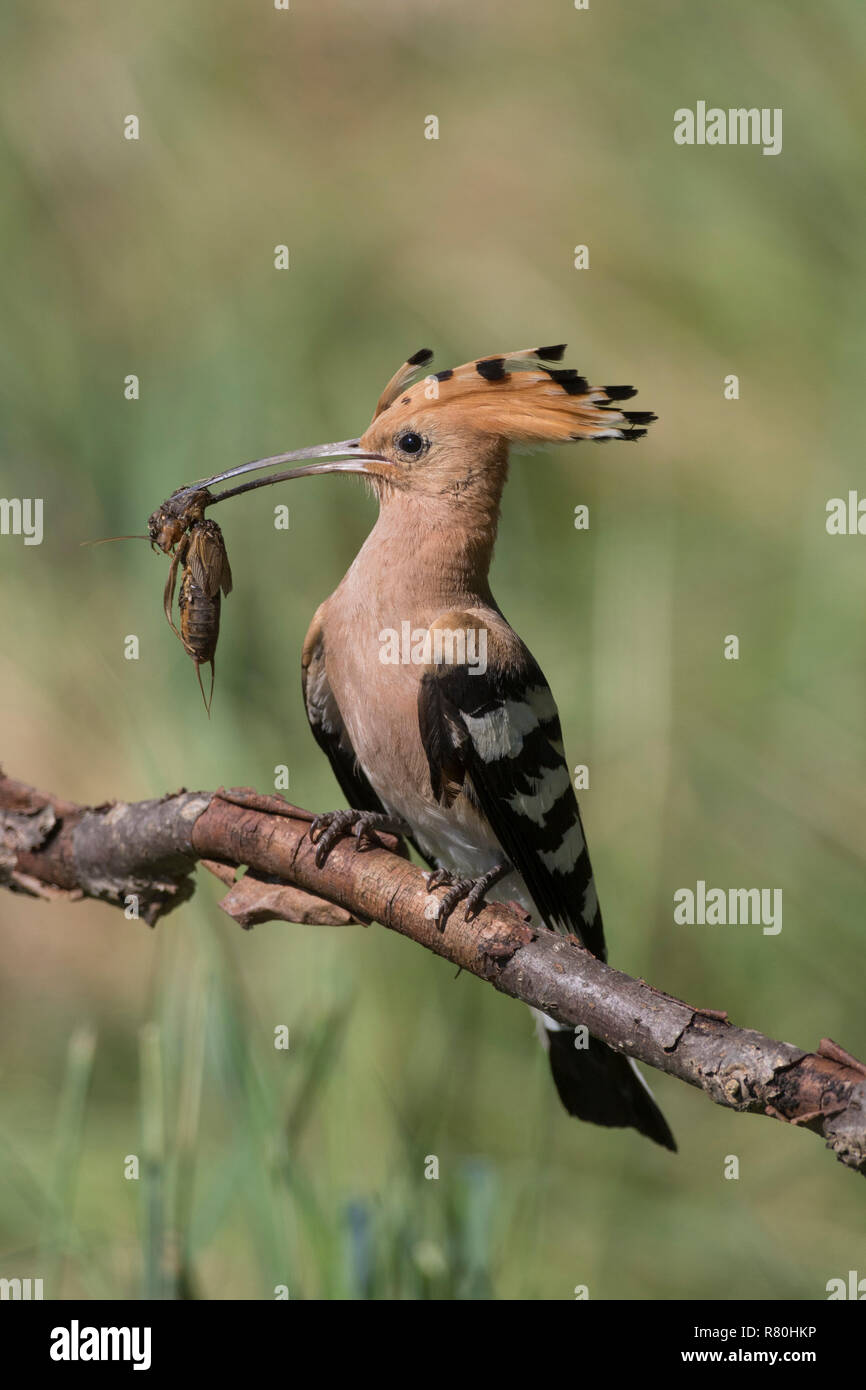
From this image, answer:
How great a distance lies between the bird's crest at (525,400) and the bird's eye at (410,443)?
0.02 m

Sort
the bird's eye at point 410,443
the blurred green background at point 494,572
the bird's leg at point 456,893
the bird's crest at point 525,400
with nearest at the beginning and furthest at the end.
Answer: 1. the bird's leg at point 456,893
2. the bird's crest at point 525,400
3. the bird's eye at point 410,443
4. the blurred green background at point 494,572

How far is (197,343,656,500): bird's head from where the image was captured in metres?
1.42

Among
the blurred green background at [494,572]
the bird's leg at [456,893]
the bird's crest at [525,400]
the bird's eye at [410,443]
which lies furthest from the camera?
the blurred green background at [494,572]

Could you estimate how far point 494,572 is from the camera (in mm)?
2254

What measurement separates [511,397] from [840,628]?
3.03ft

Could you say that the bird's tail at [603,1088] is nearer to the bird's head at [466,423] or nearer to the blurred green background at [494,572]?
the blurred green background at [494,572]

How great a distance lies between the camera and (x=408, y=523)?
60.2 inches

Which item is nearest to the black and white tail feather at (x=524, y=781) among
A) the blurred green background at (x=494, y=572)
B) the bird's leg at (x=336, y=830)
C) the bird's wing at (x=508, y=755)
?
the bird's wing at (x=508, y=755)

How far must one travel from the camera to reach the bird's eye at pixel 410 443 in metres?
1.54

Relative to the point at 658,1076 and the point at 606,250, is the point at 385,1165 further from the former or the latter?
the point at 606,250

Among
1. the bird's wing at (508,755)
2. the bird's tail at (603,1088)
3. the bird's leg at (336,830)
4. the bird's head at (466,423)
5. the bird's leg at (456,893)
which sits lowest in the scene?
the bird's tail at (603,1088)

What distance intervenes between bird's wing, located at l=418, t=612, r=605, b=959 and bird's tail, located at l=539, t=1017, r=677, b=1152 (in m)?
0.22

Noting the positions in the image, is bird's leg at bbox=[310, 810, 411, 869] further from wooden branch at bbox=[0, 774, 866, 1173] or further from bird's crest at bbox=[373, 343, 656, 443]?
bird's crest at bbox=[373, 343, 656, 443]

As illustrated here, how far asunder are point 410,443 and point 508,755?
393mm
